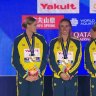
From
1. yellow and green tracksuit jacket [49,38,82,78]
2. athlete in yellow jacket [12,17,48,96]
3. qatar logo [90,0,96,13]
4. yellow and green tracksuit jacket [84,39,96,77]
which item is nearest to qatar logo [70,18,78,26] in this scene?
qatar logo [90,0,96,13]

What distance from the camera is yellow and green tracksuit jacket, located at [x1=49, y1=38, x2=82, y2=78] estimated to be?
211 inches

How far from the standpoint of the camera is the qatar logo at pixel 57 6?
237 inches

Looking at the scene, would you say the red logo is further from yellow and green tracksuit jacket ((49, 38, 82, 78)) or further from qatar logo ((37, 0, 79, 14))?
yellow and green tracksuit jacket ((49, 38, 82, 78))

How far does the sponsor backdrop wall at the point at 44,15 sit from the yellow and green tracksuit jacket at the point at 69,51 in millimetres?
535

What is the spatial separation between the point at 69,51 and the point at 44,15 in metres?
0.92

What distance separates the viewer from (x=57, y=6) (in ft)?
19.8

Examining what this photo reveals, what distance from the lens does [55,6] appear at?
19.8 ft

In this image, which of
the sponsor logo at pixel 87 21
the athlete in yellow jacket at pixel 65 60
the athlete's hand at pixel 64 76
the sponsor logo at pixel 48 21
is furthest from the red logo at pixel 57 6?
the athlete's hand at pixel 64 76

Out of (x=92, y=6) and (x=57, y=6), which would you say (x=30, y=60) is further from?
(x=92, y=6)

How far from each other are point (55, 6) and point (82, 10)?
461mm

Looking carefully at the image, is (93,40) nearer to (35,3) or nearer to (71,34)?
(71,34)

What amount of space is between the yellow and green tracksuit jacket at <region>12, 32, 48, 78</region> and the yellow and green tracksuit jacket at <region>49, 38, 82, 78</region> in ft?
0.36

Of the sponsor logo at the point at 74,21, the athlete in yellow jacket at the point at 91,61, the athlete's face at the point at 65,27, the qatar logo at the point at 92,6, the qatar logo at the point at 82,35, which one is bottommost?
the athlete in yellow jacket at the point at 91,61

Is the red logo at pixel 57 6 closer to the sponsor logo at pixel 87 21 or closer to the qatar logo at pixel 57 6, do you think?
the qatar logo at pixel 57 6
